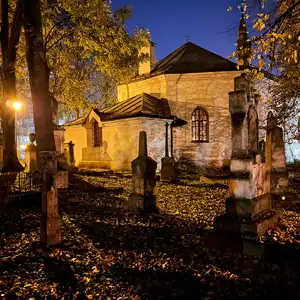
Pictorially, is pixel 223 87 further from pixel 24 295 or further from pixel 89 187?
pixel 24 295

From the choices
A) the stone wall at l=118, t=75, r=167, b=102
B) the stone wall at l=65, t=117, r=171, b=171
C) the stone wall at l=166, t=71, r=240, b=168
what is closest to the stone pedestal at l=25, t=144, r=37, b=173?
the stone wall at l=65, t=117, r=171, b=171

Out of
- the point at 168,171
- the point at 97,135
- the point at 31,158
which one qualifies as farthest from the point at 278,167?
the point at 97,135

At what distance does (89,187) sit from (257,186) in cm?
715

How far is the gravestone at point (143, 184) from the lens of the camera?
7.88 metres

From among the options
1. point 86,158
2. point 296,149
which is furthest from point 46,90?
point 296,149

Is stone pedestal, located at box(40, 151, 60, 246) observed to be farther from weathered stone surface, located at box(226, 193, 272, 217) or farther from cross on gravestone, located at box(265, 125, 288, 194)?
cross on gravestone, located at box(265, 125, 288, 194)

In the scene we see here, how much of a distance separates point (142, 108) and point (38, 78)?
1027 cm

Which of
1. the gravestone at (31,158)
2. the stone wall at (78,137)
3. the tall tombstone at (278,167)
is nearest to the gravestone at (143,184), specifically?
the tall tombstone at (278,167)

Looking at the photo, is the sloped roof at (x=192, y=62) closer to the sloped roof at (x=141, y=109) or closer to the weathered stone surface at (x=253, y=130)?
the sloped roof at (x=141, y=109)

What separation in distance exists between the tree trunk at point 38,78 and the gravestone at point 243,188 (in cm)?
711

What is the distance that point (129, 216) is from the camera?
7.51 metres

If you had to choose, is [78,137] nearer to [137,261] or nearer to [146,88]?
[146,88]

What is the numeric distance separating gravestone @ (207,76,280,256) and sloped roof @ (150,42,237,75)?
16800mm

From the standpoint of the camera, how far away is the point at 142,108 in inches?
786
